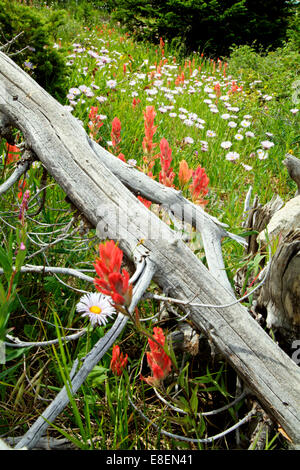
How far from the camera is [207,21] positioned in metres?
9.99

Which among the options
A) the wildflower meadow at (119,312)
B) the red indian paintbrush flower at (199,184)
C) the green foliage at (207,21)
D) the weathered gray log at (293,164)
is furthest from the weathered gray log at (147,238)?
the green foliage at (207,21)

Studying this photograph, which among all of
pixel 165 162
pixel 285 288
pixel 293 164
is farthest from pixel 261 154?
pixel 285 288

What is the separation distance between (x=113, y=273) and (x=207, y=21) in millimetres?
10912

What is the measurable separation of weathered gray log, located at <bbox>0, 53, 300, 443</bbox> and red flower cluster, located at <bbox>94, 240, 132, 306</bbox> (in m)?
0.32

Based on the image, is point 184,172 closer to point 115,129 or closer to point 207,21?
point 115,129

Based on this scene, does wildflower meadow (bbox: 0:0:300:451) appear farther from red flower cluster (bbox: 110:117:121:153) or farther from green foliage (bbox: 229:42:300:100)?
green foliage (bbox: 229:42:300:100)

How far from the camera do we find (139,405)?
1573 millimetres

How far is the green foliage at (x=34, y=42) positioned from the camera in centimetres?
417

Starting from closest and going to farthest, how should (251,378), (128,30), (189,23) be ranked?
(251,378) → (189,23) → (128,30)

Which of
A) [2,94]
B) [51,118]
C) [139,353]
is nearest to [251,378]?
[139,353]

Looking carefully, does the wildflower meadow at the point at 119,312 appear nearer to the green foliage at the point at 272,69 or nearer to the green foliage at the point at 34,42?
the green foliage at the point at 34,42

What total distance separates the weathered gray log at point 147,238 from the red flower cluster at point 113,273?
0.32 meters

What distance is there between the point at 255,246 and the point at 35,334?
1269 millimetres
